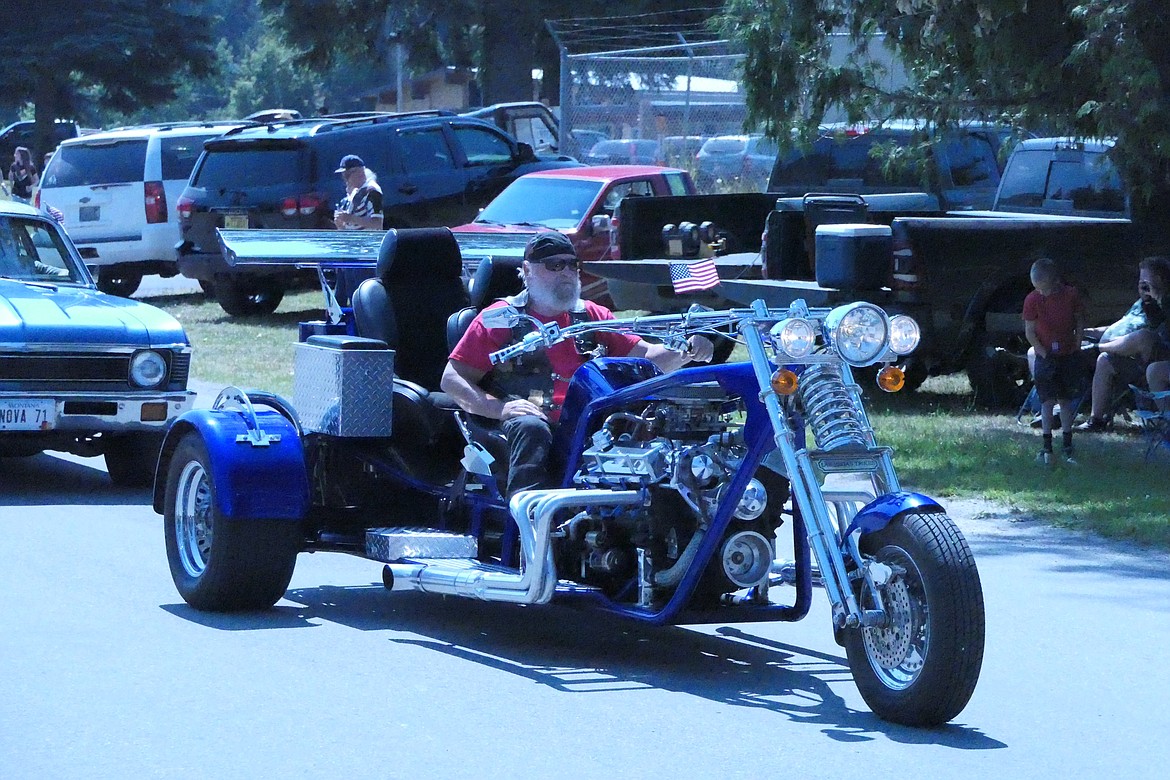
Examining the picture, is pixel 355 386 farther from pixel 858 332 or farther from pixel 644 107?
pixel 644 107

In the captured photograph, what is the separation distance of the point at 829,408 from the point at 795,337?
259mm

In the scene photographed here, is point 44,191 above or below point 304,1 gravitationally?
below

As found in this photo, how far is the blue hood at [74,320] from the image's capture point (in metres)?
10.3

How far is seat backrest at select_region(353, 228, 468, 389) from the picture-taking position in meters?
8.23

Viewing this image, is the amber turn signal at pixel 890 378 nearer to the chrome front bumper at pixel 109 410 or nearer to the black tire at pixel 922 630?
the black tire at pixel 922 630

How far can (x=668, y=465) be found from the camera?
6.33 meters

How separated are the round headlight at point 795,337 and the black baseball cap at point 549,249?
1.54 metres

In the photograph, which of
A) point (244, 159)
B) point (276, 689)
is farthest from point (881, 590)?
point (244, 159)

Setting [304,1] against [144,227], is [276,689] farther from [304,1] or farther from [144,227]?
[304,1]

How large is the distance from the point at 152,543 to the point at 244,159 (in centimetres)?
1220

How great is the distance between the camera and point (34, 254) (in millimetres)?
11625

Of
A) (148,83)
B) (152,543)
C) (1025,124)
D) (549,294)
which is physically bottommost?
(152,543)

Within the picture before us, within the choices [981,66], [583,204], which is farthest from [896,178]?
[981,66]

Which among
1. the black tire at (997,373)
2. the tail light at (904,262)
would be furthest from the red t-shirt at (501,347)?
the black tire at (997,373)
